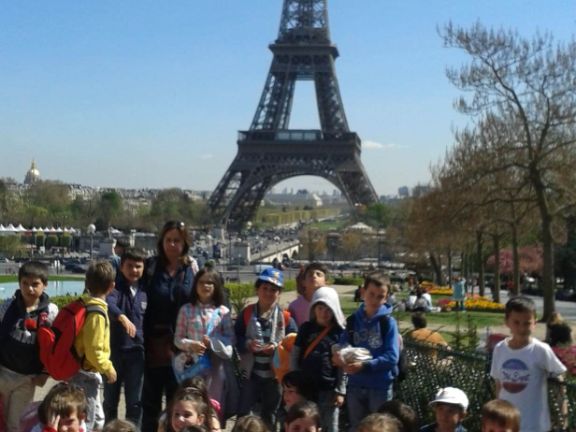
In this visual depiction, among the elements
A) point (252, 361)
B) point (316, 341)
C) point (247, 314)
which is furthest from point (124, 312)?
point (316, 341)

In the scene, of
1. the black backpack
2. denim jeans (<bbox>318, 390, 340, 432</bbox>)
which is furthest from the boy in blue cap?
the black backpack

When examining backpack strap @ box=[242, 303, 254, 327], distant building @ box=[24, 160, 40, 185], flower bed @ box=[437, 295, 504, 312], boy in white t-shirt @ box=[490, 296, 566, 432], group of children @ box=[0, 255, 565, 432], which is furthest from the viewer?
distant building @ box=[24, 160, 40, 185]

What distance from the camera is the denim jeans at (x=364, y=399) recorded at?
22.3ft

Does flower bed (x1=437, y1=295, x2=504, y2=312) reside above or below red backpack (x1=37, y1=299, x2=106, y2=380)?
below

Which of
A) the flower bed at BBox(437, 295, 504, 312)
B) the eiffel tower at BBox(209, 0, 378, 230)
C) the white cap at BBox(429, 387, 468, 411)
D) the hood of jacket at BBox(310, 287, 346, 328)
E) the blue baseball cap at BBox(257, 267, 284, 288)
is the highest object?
the eiffel tower at BBox(209, 0, 378, 230)

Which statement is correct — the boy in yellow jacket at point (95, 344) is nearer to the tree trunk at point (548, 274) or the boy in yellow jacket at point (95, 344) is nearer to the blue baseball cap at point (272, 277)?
the blue baseball cap at point (272, 277)

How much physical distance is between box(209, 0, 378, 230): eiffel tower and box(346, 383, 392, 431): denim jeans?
7606cm

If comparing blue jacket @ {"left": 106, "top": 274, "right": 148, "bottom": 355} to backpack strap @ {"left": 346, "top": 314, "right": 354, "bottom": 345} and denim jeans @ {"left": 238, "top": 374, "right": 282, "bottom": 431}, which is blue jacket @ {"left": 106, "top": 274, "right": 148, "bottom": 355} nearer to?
denim jeans @ {"left": 238, "top": 374, "right": 282, "bottom": 431}

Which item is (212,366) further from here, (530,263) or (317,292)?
(530,263)

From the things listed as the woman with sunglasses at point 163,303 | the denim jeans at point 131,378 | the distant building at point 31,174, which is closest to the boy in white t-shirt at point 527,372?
the woman with sunglasses at point 163,303

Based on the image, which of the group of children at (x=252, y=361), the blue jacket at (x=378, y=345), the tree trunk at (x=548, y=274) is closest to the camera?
the group of children at (x=252, y=361)

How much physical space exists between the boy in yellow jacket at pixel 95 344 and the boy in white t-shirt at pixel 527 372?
2803 mm

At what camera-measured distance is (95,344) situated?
648 cm

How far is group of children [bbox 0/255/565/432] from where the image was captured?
5.83 m
